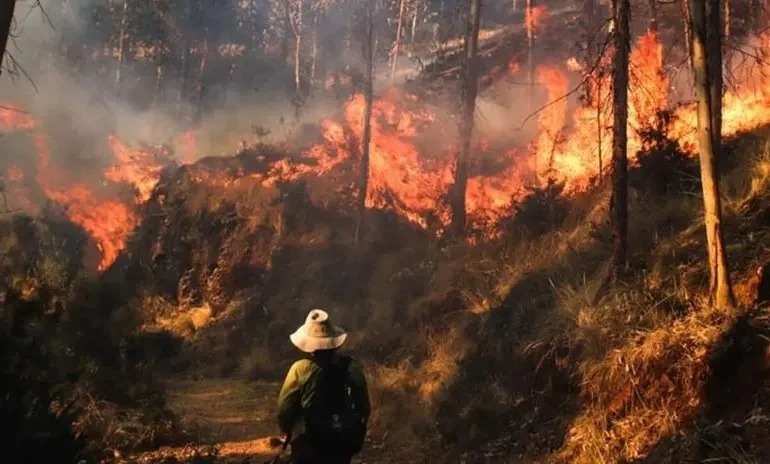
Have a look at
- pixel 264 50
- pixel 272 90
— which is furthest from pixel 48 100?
pixel 264 50

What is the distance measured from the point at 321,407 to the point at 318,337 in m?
0.48

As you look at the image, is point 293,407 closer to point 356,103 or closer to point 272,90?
point 356,103

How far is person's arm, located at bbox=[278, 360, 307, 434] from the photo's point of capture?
432cm

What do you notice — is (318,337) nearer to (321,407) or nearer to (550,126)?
(321,407)

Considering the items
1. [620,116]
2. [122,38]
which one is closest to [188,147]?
[122,38]

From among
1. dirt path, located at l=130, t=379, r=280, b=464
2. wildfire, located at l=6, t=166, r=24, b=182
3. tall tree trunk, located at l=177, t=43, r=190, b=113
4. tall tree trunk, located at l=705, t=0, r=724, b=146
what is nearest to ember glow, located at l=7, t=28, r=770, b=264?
tall tree trunk, located at l=705, t=0, r=724, b=146

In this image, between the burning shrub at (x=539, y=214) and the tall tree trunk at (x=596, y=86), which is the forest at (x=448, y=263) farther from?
the tall tree trunk at (x=596, y=86)

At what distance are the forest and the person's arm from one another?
4.55 feet

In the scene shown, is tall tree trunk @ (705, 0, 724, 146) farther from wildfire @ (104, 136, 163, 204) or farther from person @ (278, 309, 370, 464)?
wildfire @ (104, 136, 163, 204)

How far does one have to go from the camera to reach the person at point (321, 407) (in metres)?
4.27

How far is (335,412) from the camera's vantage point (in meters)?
4.31

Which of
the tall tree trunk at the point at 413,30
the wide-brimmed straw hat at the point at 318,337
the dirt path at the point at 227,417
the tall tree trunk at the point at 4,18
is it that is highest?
the tall tree trunk at the point at 413,30

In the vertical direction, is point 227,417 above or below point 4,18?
below

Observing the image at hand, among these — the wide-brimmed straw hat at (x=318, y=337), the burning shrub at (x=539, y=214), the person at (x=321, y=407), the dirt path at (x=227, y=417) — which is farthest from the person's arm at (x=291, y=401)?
the burning shrub at (x=539, y=214)
